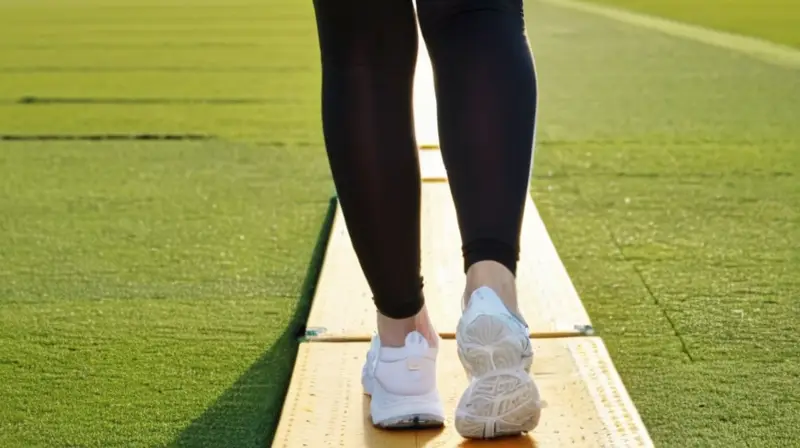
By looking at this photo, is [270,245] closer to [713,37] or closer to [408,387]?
[408,387]

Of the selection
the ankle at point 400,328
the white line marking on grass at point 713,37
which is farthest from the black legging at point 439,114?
the white line marking on grass at point 713,37

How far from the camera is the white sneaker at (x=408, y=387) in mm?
1341

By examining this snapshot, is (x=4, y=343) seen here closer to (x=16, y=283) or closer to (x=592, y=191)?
(x=16, y=283)

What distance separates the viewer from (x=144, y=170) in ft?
10.5

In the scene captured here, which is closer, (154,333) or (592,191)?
(154,333)

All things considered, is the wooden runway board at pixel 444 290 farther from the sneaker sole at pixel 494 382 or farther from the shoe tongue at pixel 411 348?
the sneaker sole at pixel 494 382

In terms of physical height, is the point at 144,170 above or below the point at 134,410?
below

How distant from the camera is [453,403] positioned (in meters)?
1.44

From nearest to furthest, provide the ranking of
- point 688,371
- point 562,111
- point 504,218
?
1. point 504,218
2. point 688,371
3. point 562,111

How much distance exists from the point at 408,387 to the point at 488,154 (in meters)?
0.34

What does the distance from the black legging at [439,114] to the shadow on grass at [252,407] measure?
1.09ft

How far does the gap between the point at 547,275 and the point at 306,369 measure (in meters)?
0.58

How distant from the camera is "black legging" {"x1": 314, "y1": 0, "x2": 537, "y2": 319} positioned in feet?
3.82

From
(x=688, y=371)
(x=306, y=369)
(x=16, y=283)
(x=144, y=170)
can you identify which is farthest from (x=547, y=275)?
(x=144, y=170)
